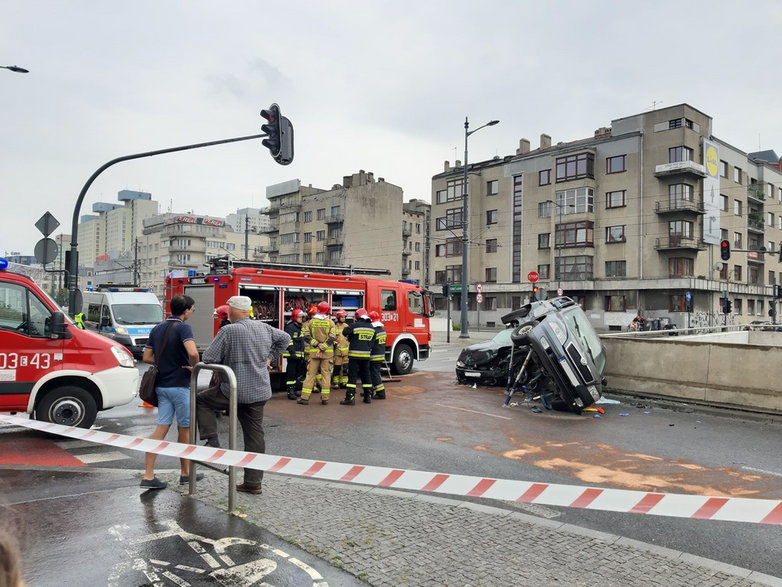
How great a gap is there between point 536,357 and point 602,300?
42.4m

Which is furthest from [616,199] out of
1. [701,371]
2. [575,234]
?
[701,371]

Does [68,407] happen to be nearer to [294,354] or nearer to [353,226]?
[294,354]

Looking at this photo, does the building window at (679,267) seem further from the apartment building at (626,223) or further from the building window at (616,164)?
the building window at (616,164)

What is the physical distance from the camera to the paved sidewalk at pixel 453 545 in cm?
380

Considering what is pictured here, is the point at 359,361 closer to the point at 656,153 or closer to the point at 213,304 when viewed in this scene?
the point at 213,304

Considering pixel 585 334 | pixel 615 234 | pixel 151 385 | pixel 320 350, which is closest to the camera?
pixel 151 385

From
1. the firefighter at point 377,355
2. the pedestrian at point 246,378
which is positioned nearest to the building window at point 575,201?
the firefighter at point 377,355

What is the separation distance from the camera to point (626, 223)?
4956 cm

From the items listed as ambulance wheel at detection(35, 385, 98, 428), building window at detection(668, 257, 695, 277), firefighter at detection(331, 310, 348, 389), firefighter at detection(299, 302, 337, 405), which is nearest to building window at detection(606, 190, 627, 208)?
building window at detection(668, 257, 695, 277)

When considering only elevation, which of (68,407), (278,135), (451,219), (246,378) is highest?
(451,219)

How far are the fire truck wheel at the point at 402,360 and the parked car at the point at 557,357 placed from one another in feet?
13.6

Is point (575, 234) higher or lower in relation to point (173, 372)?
higher

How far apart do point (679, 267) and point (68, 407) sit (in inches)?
1892

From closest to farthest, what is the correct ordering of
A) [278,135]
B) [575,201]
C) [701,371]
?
[701,371], [278,135], [575,201]
